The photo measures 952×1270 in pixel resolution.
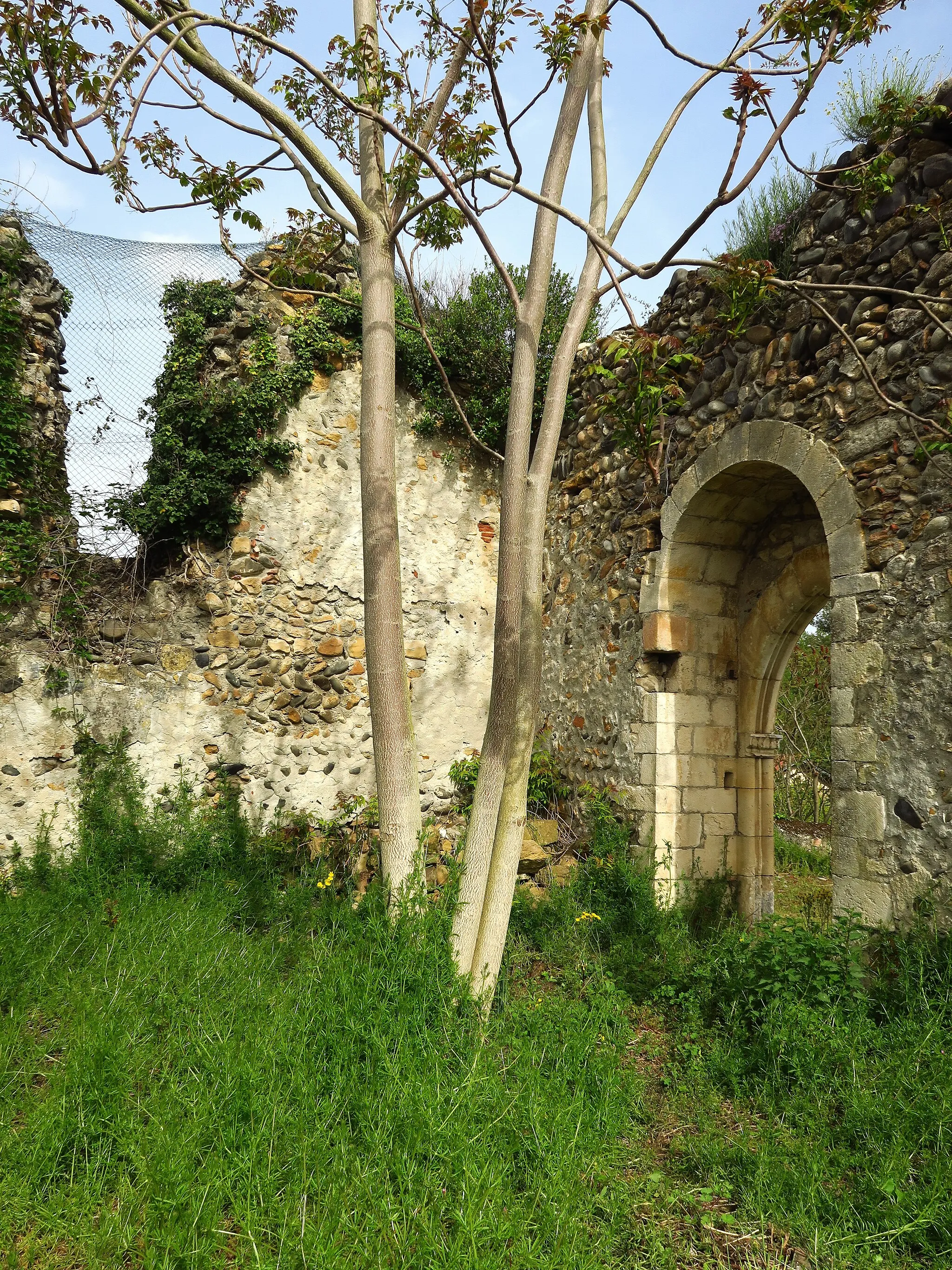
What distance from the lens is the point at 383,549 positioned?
3.65 m

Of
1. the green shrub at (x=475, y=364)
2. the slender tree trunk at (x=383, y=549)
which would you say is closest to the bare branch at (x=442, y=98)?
the slender tree trunk at (x=383, y=549)

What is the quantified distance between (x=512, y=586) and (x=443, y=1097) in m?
2.05

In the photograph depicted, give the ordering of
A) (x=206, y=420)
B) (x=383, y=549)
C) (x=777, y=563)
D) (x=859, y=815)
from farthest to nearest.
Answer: (x=206, y=420) < (x=777, y=563) < (x=859, y=815) < (x=383, y=549)

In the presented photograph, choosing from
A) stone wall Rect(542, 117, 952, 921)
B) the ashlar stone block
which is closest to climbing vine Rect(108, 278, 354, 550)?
stone wall Rect(542, 117, 952, 921)

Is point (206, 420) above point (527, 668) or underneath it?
above

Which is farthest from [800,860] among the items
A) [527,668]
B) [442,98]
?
[442,98]

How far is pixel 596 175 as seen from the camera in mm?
4516

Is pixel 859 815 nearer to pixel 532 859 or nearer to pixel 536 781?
pixel 532 859

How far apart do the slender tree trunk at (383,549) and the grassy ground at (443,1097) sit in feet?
1.46

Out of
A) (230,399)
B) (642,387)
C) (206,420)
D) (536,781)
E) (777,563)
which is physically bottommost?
(536,781)

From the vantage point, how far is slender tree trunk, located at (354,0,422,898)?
354 centimetres

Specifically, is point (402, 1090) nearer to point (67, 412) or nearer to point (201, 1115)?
point (201, 1115)

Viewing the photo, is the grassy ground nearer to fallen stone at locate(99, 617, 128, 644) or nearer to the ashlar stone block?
the ashlar stone block

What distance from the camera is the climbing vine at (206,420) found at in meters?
6.07
